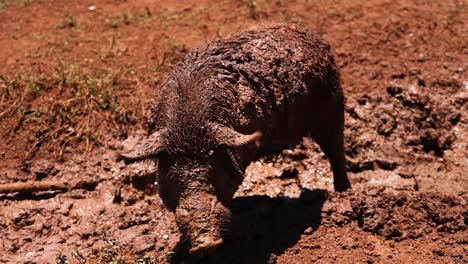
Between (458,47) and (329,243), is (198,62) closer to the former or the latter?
(329,243)

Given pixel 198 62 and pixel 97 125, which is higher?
pixel 198 62

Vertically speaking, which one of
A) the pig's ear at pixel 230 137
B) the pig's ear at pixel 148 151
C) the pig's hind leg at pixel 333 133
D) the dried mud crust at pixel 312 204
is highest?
the pig's ear at pixel 230 137

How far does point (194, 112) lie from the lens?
4.89 meters

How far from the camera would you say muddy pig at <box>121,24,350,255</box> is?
15.6 ft

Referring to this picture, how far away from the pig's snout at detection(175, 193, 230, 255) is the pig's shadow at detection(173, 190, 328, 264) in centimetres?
Answer: 46

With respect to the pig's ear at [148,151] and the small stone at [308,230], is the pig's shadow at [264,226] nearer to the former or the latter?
the small stone at [308,230]

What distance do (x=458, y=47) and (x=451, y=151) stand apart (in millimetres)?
1896

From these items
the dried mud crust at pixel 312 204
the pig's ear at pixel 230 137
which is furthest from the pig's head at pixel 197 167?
the dried mud crust at pixel 312 204

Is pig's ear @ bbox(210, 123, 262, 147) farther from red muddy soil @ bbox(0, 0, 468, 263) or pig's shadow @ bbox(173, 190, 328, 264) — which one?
red muddy soil @ bbox(0, 0, 468, 263)

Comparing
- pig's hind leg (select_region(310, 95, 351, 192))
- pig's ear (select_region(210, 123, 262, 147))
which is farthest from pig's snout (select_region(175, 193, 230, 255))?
pig's hind leg (select_region(310, 95, 351, 192))

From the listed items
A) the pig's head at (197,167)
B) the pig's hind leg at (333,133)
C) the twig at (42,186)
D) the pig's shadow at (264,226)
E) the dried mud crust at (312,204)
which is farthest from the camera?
the twig at (42,186)

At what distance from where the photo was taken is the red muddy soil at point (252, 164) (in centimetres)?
560

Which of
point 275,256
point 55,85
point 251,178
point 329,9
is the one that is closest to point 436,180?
point 251,178

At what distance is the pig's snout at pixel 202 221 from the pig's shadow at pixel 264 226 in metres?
0.46
